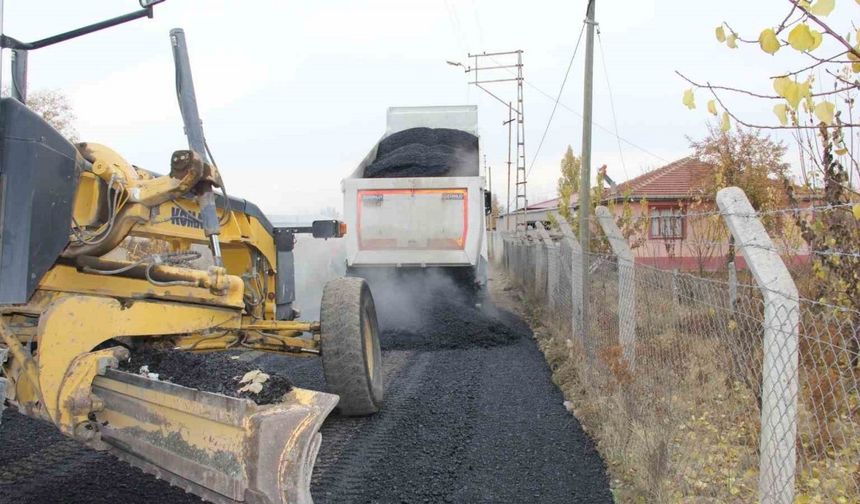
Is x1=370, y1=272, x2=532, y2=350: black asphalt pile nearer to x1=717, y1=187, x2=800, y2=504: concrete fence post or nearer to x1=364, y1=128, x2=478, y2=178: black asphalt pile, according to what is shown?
x1=364, y1=128, x2=478, y2=178: black asphalt pile

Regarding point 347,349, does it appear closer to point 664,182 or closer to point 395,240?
point 395,240

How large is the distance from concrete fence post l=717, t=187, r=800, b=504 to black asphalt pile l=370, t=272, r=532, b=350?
21.1 feet

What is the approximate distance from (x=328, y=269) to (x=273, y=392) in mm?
9249

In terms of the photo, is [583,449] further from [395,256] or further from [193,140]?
[395,256]

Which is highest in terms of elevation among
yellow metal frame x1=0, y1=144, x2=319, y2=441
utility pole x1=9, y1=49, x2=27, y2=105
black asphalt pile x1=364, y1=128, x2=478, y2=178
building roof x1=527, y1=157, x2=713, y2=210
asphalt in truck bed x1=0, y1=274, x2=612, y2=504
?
building roof x1=527, y1=157, x2=713, y2=210

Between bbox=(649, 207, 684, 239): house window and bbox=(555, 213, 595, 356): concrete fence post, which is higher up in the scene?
bbox=(649, 207, 684, 239): house window

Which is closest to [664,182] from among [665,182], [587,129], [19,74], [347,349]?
[665,182]

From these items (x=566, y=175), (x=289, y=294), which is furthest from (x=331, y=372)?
(x=566, y=175)

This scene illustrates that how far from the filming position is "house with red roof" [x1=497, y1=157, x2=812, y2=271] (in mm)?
5676

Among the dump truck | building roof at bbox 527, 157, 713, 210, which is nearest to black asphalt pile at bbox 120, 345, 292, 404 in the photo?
the dump truck

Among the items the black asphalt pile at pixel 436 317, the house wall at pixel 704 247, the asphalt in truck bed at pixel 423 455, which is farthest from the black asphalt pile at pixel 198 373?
the black asphalt pile at pixel 436 317

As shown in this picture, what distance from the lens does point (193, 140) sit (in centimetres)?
383

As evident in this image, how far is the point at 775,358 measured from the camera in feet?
8.61

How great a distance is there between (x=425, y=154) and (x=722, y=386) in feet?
25.4
